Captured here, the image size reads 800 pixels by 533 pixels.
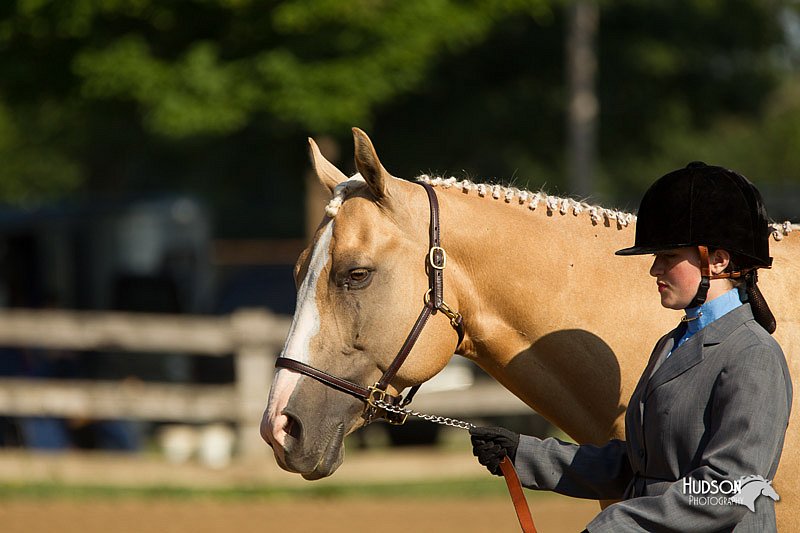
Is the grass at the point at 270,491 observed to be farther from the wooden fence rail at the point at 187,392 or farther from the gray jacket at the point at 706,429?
the gray jacket at the point at 706,429

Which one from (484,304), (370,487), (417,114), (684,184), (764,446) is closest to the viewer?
(764,446)

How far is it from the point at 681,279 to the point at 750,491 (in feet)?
1.69

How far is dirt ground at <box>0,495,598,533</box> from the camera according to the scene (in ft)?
25.1

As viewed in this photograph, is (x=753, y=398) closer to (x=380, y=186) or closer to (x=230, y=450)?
(x=380, y=186)

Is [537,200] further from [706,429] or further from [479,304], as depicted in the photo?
[706,429]

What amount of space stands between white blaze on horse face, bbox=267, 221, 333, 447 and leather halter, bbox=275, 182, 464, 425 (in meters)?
0.03

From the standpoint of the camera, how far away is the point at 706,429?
235 cm

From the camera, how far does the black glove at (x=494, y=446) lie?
2.92 metres

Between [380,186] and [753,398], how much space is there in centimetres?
120

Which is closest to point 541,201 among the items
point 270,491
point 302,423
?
point 302,423

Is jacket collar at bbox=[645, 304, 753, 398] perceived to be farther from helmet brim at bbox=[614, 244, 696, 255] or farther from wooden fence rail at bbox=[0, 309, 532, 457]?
wooden fence rail at bbox=[0, 309, 532, 457]

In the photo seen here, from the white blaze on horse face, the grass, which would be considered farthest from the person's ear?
the grass

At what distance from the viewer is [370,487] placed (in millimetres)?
9016

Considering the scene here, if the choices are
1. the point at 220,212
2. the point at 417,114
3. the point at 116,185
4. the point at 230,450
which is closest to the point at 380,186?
the point at 230,450
